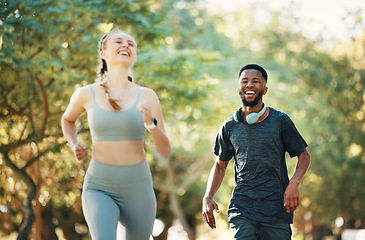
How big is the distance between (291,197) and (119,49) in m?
1.70

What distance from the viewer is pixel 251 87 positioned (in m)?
4.47

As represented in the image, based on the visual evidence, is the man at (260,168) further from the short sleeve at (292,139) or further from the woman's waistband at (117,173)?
the woman's waistband at (117,173)

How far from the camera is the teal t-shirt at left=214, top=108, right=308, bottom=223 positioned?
4301 millimetres

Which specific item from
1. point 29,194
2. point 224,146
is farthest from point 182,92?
point 224,146

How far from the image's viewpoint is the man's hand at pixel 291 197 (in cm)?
416

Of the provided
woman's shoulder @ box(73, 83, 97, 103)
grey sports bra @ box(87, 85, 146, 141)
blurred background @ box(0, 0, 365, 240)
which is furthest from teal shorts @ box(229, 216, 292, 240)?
blurred background @ box(0, 0, 365, 240)

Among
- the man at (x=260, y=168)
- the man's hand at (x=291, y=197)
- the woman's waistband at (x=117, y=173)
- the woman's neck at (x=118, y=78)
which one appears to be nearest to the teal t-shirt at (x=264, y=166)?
the man at (x=260, y=168)

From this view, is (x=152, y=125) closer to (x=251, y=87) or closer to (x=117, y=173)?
(x=117, y=173)

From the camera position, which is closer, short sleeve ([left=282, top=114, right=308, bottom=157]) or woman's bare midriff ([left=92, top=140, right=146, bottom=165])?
woman's bare midriff ([left=92, top=140, right=146, bottom=165])

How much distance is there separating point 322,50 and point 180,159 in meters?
8.60

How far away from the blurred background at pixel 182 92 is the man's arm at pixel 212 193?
18.7ft

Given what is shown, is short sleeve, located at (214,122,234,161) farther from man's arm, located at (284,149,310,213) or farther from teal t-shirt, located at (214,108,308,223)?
man's arm, located at (284,149,310,213)

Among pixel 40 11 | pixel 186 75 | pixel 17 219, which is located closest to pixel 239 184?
pixel 40 11

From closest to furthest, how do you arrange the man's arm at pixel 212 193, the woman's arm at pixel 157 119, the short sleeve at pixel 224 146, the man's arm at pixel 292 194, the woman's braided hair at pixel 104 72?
the woman's arm at pixel 157 119, the woman's braided hair at pixel 104 72, the man's arm at pixel 292 194, the man's arm at pixel 212 193, the short sleeve at pixel 224 146
